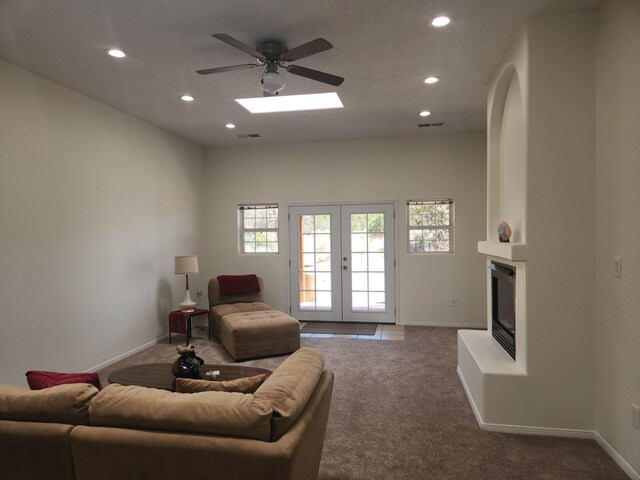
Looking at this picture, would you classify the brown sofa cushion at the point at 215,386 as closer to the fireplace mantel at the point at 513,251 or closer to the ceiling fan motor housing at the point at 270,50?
the fireplace mantel at the point at 513,251

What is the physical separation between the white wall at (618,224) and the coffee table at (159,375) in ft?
7.27

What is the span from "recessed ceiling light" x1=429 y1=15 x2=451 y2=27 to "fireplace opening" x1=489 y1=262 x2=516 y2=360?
1.87 m

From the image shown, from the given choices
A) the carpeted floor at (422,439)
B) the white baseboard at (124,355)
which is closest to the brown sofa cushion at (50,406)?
the carpeted floor at (422,439)

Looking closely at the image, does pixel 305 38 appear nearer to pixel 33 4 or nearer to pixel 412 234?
pixel 33 4

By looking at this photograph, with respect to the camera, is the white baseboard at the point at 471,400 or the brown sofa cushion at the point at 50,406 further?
the white baseboard at the point at 471,400

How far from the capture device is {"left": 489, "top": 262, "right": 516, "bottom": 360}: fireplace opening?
10.9 ft

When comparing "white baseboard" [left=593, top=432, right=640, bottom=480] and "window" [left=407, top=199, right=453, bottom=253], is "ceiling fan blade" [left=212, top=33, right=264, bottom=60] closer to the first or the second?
"white baseboard" [left=593, top=432, right=640, bottom=480]

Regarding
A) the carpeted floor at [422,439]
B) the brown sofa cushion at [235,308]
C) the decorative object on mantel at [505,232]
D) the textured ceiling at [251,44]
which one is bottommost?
the carpeted floor at [422,439]

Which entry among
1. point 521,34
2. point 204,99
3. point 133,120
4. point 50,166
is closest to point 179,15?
point 204,99

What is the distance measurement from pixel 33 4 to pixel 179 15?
34.5 inches

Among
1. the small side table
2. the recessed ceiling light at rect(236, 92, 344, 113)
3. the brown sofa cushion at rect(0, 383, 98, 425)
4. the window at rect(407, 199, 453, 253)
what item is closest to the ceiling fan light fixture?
the recessed ceiling light at rect(236, 92, 344, 113)

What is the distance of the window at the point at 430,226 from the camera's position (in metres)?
6.32

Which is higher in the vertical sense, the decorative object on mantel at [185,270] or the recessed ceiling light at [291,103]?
the recessed ceiling light at [291,103]

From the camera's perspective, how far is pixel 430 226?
6.37 metres
